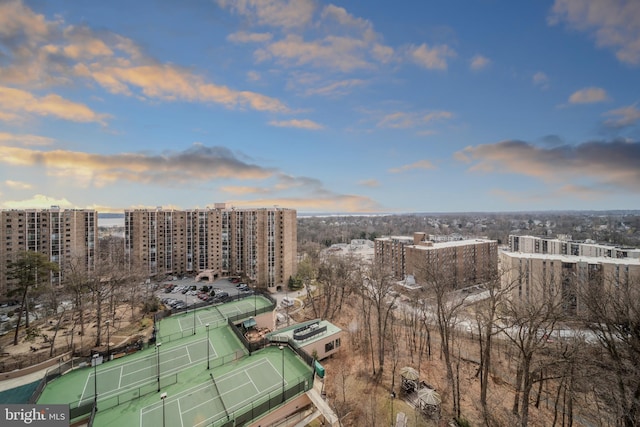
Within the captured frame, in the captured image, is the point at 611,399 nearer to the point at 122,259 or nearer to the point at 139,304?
the point at 139,304

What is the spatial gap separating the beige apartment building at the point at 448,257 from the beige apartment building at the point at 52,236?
46.2m

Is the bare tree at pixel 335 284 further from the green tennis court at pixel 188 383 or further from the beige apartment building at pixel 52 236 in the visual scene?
the beige apartment building at pixel 52 236

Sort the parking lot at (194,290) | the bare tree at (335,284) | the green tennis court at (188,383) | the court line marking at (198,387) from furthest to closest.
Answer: the parking lot at (194,290)
the bare tree at (335,284)
the court line marking at (198,387)
the green tennis court at (188,383)

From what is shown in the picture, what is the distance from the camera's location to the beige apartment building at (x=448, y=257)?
143 ft

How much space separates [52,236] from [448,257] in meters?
61.4

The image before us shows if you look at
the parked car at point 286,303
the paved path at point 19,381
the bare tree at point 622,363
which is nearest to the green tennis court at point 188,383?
the paved path at point 19,381

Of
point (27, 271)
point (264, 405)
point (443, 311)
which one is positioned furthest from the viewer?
point (27, 271)

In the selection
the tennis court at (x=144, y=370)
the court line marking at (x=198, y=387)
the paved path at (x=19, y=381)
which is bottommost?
the paved path at (x=19, y=381)

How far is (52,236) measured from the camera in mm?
37344

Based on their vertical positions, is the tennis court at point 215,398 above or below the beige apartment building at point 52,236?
below

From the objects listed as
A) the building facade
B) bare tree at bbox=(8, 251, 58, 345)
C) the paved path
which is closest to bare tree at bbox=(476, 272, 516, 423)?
the paved path

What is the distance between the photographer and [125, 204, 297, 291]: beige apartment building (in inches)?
1646

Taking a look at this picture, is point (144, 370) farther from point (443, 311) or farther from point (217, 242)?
point (217, 242)

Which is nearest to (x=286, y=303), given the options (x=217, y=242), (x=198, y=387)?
→ (x=217, y=242)
